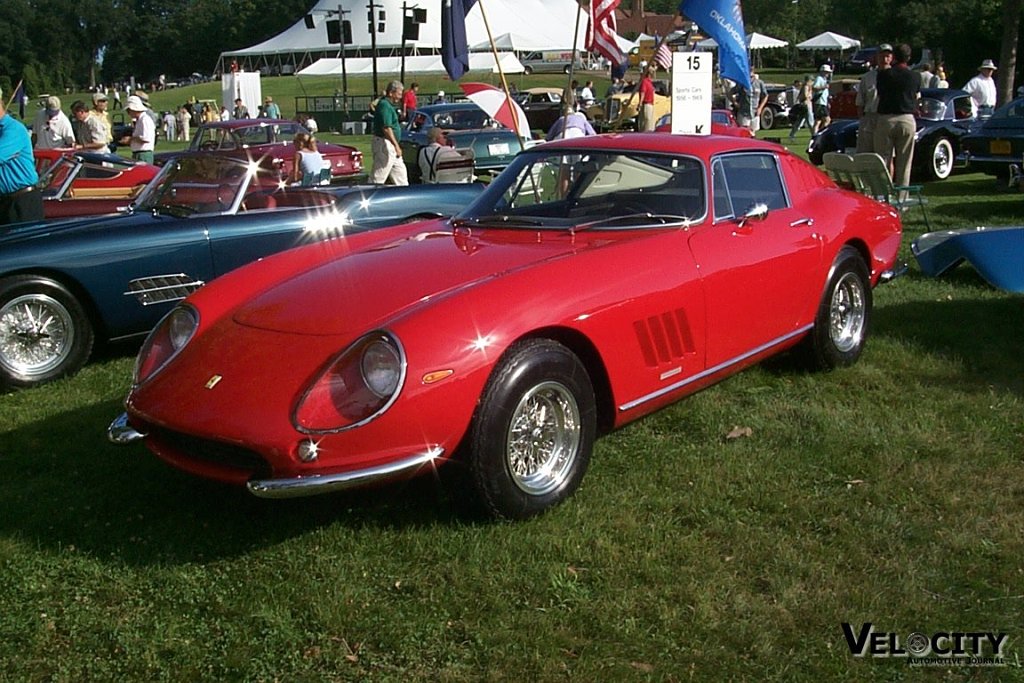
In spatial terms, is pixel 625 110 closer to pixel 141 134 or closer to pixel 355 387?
pixel 141 134

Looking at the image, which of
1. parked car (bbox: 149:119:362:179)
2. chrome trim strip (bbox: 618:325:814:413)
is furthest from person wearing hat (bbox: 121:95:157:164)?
chrome trim strip (bbox: 618:325:814:413)

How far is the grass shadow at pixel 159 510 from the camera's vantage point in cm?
361

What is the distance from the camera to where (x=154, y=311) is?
5.99 m

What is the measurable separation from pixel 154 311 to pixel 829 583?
4.33 m

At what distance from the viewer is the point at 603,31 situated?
44.9ft

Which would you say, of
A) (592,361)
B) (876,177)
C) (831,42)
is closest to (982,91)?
(876,177)

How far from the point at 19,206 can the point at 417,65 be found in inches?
1545

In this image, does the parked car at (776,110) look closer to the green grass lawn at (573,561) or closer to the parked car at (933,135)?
the parked car at (933,135)

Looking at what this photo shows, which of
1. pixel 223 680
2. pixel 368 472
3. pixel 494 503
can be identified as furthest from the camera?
pixel 494 503

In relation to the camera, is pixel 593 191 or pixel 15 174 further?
pixel 15 174

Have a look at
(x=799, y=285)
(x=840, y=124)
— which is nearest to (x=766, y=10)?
(x=840, y=124)

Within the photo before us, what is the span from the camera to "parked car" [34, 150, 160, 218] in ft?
31.9

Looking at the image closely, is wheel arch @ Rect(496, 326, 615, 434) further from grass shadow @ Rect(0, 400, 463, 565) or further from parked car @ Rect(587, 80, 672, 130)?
parked car @ Rect(587, 80, 672, 130)

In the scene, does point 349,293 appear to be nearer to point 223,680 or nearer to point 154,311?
point 223,680
